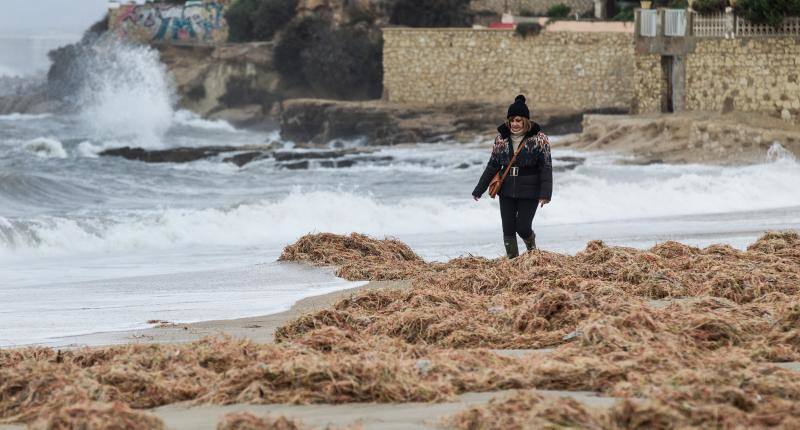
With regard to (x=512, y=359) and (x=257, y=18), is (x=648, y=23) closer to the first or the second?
→ (x=257, y=18)

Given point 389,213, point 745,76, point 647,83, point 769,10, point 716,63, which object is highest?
point 769,10

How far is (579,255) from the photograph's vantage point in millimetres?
13461

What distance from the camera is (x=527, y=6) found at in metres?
59.3

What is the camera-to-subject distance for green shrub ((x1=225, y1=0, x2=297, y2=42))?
209 ft

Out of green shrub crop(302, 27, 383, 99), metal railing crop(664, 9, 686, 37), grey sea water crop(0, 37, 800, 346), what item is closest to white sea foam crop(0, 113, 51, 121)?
green shrub crop(302, 27, 383, 99)

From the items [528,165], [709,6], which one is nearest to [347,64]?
[709,6]

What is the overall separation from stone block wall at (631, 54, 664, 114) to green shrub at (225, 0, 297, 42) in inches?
905

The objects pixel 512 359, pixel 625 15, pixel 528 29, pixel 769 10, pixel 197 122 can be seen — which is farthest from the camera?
pixel 197 122

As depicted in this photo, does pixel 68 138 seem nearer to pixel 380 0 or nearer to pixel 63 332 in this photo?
pixel 380 0

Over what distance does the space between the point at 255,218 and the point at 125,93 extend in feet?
145

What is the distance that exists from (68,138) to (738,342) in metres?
48.0

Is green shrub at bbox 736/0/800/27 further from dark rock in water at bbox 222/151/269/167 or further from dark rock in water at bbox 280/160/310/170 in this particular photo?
dark rock in water at bbox 222/151/269/167

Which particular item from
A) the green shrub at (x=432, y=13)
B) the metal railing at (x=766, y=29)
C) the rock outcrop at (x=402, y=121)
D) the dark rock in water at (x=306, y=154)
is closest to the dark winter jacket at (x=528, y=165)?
the metal railing at (x=766, y=29)

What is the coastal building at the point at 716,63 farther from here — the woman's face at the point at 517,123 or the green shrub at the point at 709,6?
the woman's face at the point at 517,123
